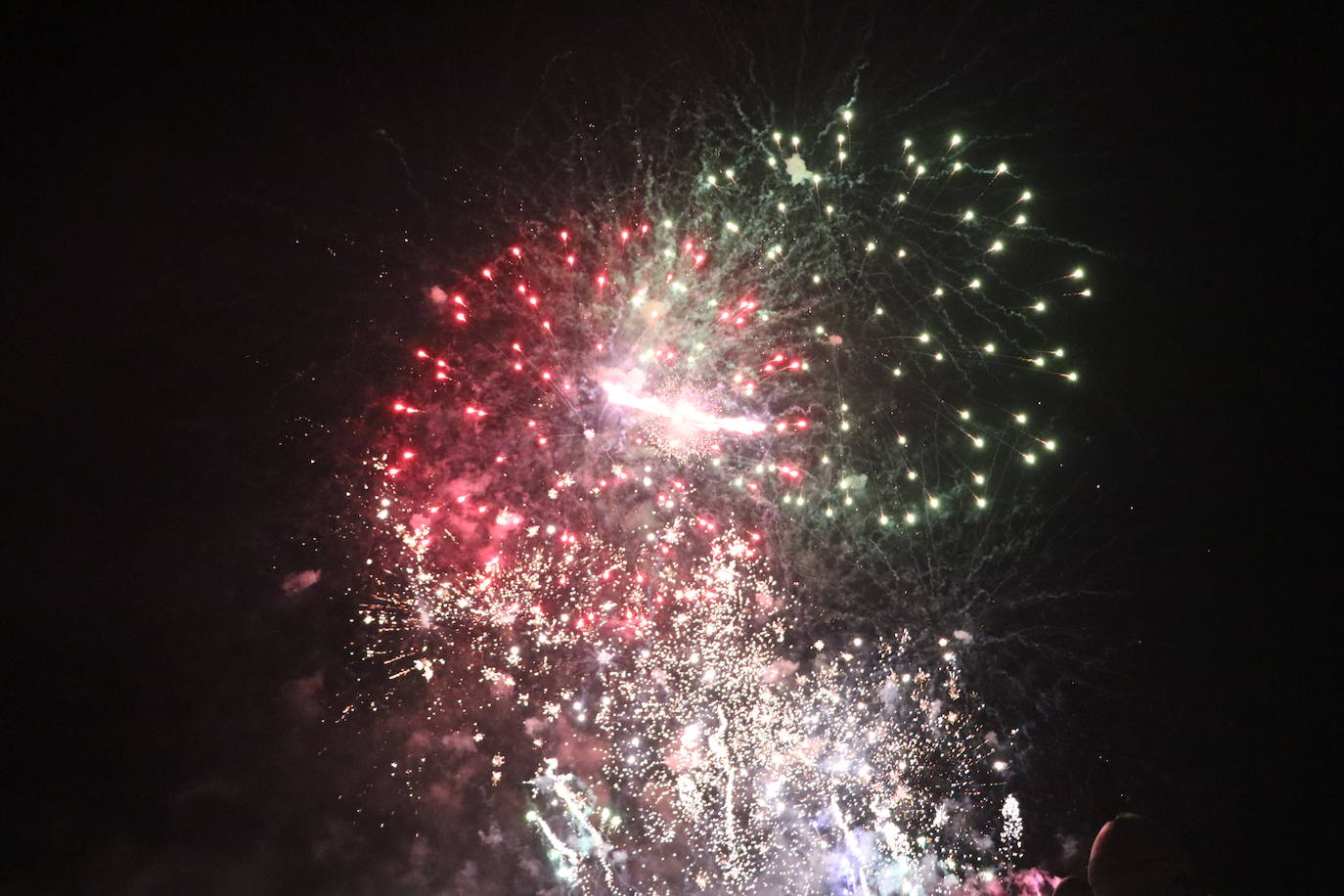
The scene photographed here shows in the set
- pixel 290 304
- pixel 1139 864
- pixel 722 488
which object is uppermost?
pixel 290 304

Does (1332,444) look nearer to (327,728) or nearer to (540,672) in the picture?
(540,672)

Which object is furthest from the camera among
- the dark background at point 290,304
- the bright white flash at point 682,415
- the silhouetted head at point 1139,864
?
the bright white flash at point 682,415

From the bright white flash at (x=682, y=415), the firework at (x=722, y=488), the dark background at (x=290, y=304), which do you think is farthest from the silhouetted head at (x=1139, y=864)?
the bright white flash at (x=682, y=415)

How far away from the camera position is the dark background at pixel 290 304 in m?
5.49

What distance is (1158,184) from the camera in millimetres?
5762

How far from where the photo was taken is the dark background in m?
5.49

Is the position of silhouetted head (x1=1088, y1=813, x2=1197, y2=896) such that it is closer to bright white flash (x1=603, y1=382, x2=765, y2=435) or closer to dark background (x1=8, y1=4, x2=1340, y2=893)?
dark background (x1=8, y1=4, x2=1340, y2=893)

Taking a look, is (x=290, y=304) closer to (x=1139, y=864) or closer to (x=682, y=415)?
(x=682, y=415)

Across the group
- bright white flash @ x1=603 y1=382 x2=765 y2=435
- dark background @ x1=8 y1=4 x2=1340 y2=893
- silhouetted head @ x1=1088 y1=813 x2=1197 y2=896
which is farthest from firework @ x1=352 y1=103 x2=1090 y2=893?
silhouetted head @ x1=1088 y1=813 x2=1197 y2=896

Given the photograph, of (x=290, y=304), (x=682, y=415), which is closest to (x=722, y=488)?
(x=682, y=415)

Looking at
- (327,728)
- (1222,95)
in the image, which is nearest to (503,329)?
(327,728)

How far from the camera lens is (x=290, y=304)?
5.73m

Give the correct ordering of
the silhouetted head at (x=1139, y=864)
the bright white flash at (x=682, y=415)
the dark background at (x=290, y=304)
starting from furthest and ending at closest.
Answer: the bright white flash at (x=682, y=415) → the dark background at (x=290, y=304) → the silhouetted head at (x=1139, y=864)

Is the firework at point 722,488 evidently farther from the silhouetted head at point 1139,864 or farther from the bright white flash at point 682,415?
the silhouetted head at point 1139,864
